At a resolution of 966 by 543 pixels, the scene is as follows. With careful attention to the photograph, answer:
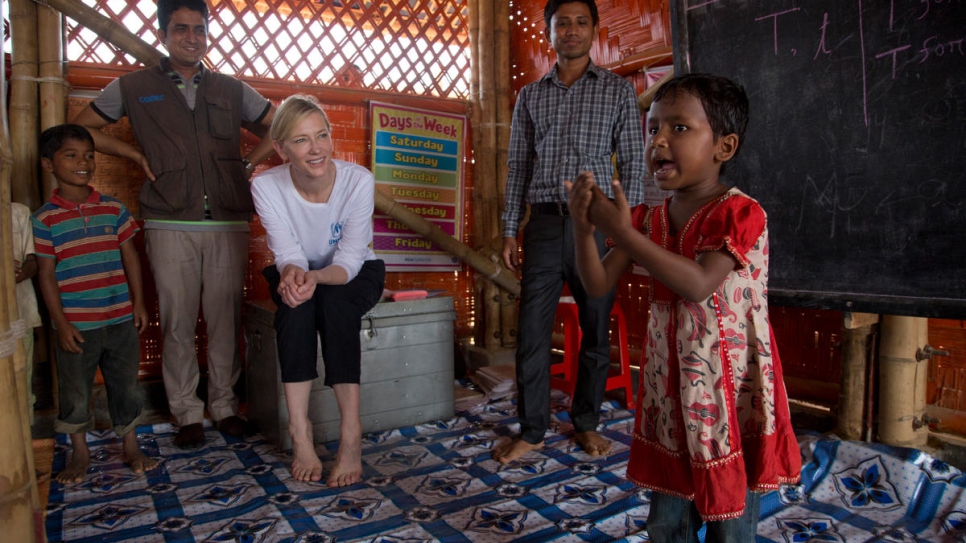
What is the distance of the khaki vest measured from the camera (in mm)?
2150

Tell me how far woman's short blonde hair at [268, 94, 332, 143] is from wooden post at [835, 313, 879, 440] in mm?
1639

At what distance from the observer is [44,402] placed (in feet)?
7.41

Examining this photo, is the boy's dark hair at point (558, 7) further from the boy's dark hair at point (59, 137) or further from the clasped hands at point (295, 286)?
the boy's dark hair at point (59, 137)

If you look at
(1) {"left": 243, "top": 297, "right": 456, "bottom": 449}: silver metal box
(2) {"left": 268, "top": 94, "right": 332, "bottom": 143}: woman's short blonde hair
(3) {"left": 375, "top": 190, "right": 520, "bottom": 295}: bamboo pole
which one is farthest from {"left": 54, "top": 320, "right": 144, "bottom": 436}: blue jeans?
(3) {"left": 375, "top": 190, "right": 520, "bottom": 295}: bamboo pole

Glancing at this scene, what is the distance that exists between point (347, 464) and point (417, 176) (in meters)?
1.60

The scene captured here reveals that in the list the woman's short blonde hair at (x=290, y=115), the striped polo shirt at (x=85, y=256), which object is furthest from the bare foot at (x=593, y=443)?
the striped polo shirt at (x=85, y=256)

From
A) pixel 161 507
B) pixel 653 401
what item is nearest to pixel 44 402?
pixel 161 507

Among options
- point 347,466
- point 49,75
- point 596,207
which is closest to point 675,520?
point 596,207

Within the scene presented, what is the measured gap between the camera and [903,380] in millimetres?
1693

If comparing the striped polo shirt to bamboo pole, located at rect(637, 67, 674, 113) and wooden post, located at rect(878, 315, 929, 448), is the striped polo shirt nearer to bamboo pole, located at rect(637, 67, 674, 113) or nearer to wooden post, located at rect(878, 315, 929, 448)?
bamboo pole, located at rect(637, 67, 674, 113)

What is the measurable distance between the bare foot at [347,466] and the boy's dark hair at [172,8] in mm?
1548

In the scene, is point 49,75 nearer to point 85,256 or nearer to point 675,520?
point 85,256

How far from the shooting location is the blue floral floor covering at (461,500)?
1.47m

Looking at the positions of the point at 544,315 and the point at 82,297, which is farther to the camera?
the point at 544,315
